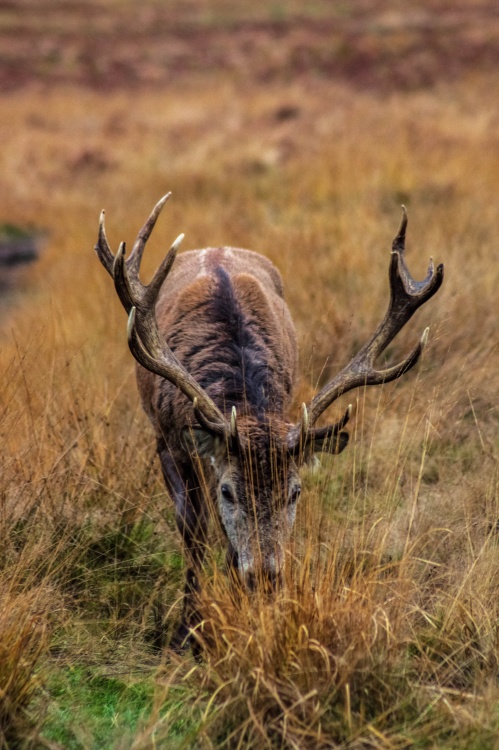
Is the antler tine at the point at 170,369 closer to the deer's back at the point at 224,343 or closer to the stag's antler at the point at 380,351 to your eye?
the deer's back at the point at 224,343

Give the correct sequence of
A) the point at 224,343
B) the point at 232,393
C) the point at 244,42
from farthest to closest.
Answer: the point at 244,42 → the point at 224,343 → the point at 232,393

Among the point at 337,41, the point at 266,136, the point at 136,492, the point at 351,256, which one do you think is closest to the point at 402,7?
the point at 337,41

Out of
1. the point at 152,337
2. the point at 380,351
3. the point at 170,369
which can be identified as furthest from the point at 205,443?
the point at 380,351

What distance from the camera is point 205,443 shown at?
4309mm

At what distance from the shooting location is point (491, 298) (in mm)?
7355

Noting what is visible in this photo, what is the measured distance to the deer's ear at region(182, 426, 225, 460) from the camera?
424cm

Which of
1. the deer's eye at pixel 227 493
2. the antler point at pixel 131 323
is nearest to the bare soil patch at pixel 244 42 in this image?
the antler point at pixel 131 323

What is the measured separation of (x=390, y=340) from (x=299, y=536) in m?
0.96

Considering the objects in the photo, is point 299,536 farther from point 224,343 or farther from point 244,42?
point 244,42

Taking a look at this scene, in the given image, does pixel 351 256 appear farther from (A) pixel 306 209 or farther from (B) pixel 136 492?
(B) pixel 136 492

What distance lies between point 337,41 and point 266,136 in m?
16.2

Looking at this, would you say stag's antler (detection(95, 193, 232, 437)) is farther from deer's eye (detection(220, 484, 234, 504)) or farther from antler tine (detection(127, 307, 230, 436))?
deer's eye (detection(220, 484, 234, 504))

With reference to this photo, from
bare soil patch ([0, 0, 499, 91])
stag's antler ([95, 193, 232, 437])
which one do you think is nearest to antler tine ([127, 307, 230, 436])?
stag's antler ([95, 193, 232, 437])

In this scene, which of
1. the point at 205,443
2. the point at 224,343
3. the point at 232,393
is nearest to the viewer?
the point at 205,443
